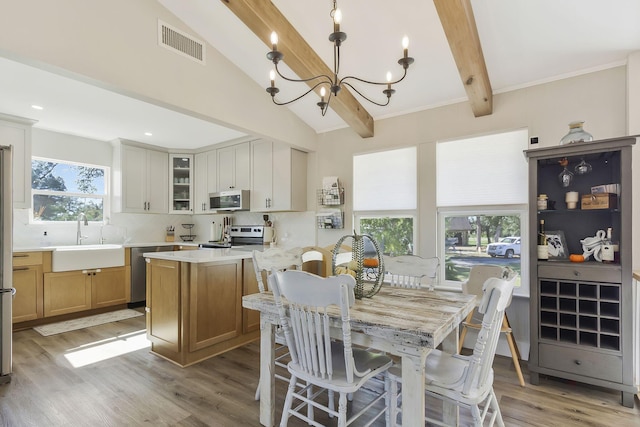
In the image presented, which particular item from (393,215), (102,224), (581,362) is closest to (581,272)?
(581,362)

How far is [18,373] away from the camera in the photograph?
265 cm

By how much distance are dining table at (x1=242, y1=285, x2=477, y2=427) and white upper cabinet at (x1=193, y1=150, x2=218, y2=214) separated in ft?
11.9

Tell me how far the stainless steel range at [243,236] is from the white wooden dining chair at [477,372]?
3.39 meters

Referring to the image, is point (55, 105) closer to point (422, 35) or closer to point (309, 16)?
point (309, 16)

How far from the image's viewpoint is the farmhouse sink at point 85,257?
4.01 metres

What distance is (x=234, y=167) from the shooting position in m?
4.96

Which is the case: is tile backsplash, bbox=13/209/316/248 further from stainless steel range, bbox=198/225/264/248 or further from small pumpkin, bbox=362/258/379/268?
small pumpkin, bbox=362/258/379/268

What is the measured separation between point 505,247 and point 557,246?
0.50m

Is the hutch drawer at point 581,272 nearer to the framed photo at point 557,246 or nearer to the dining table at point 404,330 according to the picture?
the framed photo at point 557,246

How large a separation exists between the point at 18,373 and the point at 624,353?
4531mm

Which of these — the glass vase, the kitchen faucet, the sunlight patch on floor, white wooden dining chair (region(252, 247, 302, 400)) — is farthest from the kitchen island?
the glass vase

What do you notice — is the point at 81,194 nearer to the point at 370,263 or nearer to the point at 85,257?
the point at 85,257

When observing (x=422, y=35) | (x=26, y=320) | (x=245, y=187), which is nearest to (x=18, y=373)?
(x=26, y=320)

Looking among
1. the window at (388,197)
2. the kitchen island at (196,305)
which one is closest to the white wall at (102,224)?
the window at (388,197)
